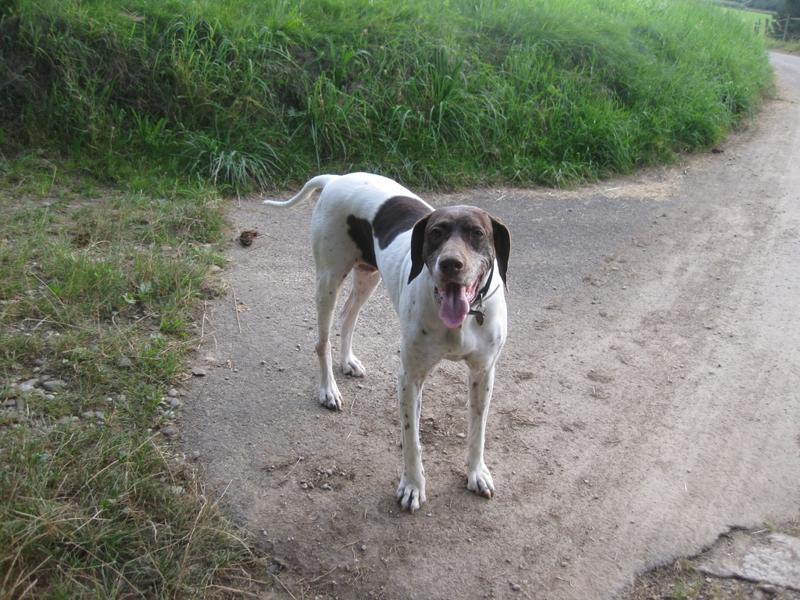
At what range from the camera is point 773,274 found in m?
5.70

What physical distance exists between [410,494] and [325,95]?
5.02 metres

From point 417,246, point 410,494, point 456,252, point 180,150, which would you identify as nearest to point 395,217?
point 417,246

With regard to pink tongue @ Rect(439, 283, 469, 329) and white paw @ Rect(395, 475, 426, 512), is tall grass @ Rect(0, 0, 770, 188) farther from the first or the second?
pink tongue @ Rect(439, 283, 469, 329)

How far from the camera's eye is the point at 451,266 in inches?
110

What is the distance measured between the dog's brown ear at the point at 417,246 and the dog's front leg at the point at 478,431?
511 millimetres

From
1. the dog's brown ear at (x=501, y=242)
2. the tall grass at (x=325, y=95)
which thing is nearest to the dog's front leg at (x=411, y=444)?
the dog's brown ear at (x=501, y=242)

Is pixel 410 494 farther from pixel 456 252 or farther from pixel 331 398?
pixel 456 252

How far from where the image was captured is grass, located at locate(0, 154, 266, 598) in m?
2.77

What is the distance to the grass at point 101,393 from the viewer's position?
277 cm

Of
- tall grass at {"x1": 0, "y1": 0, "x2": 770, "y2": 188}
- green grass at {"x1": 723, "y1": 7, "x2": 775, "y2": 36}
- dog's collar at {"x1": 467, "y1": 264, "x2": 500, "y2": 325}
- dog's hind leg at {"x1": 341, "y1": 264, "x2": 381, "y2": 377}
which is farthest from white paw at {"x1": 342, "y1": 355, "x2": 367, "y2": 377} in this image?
green grass at {"x1": 723, "y1": 7, "x2": 775, "y2": 36}

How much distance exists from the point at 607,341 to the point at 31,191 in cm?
455

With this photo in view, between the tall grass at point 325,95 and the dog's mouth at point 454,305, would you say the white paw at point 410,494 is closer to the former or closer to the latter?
the dog's mouth at point 454,305

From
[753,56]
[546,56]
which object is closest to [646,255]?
[546,56]

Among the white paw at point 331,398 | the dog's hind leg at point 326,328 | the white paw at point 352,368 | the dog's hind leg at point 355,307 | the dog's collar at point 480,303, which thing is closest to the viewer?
the dog's collar at point 480,303
